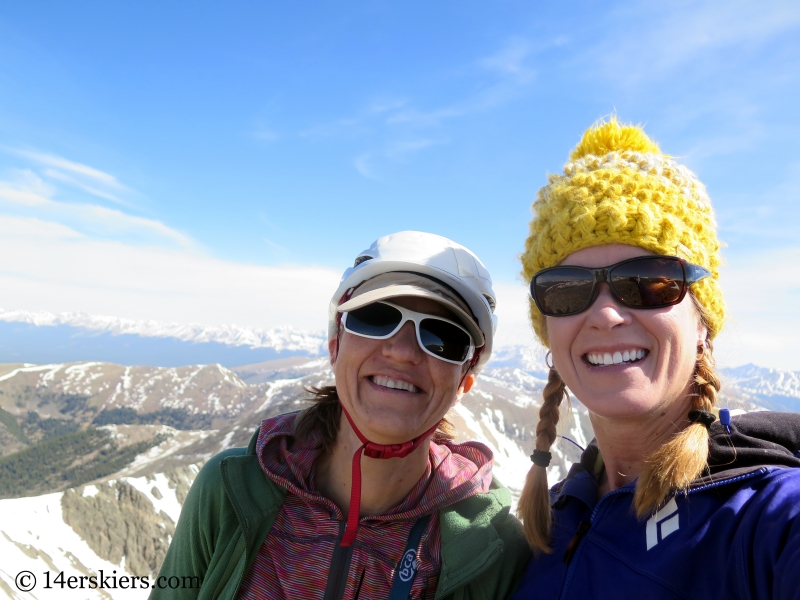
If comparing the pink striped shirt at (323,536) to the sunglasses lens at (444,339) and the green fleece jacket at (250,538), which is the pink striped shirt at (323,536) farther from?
the sunglasses lens at (444,339)

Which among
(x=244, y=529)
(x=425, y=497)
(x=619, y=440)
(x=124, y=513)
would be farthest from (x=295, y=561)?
(x=124, y=513)

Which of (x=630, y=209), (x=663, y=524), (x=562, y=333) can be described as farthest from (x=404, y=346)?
(x=663, y=524)

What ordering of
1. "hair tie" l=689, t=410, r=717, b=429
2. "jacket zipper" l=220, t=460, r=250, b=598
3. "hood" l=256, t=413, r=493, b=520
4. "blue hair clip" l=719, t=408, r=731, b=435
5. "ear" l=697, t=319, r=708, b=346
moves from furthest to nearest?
1. "hood" l=256, t=413, r=493, b=520
2. "jacket zipper" l=220, t=460, r=250, b=598
3. "ear" l=697, t=319, r=708, b=346
4. "hair tie" l=689, t=410, r=717, b=429
5. "blue hair clip" l=719, t=408, r=731, b=435

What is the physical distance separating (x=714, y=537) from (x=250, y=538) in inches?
149

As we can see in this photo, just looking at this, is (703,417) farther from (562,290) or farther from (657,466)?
(562,290)

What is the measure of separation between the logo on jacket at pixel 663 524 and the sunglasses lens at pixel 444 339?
2097mm

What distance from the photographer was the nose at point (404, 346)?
4547 mm

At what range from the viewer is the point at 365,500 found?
4797 mm

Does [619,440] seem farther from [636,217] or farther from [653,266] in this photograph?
[636,217]

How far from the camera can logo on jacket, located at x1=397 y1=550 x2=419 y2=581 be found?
13.9 ft

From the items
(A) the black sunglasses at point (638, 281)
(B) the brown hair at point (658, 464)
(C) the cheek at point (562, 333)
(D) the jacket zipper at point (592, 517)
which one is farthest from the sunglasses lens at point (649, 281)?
(D) the jacket zipper at point (592, 517)

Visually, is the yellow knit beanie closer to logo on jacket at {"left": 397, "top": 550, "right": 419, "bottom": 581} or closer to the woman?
the woman

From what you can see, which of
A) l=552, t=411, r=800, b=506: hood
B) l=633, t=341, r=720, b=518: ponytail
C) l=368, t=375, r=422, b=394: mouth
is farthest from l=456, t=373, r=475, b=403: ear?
l=552, t=411, r=800, b=506: hood

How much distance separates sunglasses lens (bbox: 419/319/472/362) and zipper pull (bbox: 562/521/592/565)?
182 cm
